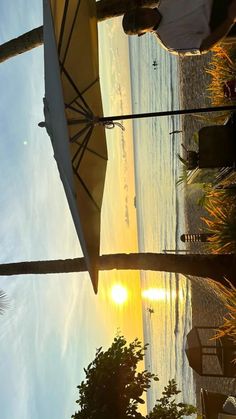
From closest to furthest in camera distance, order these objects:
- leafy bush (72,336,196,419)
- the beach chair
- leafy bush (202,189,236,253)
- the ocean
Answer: leafy bush (72,336,196,419), leafy bush (202,189,236,253), the beach chair, the ocean

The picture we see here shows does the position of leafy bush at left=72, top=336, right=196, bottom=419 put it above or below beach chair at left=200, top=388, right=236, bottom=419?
above

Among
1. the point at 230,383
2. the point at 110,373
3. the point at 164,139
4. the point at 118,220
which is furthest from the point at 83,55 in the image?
the point at 118,220

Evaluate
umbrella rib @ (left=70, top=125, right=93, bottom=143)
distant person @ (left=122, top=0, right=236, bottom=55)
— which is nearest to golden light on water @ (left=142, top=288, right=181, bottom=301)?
distant person @ (left=122, top=0, right=236, bottom=55)

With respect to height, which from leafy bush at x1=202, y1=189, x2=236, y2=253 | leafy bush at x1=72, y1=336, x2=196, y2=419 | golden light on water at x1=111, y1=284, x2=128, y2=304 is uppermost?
golden light on water at x1=111, y1=284, x2=128, y2=304

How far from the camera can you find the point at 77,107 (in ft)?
17.1

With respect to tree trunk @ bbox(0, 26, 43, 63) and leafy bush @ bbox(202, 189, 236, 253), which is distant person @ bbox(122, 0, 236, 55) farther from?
leafy bush @ bbox(202, 189, 236, 253)

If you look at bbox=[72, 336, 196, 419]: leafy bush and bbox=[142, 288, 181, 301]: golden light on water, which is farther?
bbox=[142, 288, 181, 301]: golden light on water

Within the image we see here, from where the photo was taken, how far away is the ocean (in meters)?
21.7

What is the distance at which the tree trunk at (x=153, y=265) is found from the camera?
6.36 metres

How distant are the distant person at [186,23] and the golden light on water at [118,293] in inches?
1002

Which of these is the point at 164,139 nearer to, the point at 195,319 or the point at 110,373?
the point at 195,319

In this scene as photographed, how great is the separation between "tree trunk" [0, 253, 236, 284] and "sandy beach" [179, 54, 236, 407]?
4451mm

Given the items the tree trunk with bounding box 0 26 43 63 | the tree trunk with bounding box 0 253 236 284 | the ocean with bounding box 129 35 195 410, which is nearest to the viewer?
the tree trunk with bounding box 0 253 236 284

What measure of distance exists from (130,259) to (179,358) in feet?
60.5
